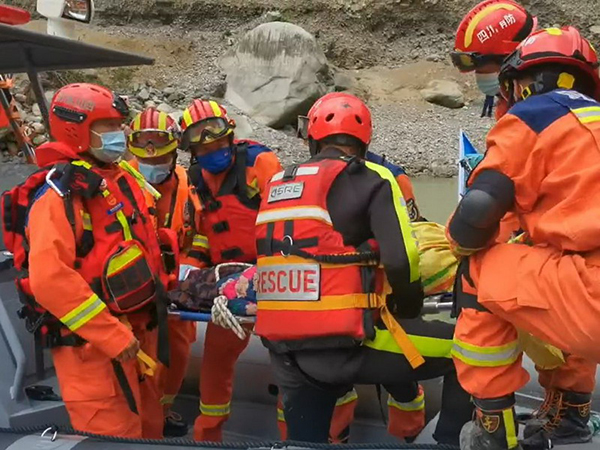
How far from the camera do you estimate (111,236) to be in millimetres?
2467

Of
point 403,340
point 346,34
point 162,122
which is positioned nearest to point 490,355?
point 403,340

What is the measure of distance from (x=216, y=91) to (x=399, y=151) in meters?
4.53

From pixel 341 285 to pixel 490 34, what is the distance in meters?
1.41

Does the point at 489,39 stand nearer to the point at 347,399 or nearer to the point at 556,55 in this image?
the point at 556,55

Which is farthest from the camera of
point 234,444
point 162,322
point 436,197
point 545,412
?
point 436,197

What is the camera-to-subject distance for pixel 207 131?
3055mm

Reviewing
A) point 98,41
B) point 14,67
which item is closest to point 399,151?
point 98,41

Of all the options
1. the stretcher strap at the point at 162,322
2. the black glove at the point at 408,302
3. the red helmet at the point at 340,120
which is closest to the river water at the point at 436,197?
the stretcher strap at the point at 162,322

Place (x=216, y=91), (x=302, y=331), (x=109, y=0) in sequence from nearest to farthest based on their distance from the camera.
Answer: (x=302, y=331) < (x=216, y=91) < (x=109, y=0)

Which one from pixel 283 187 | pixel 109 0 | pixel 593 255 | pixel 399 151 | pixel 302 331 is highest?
pixel 593 255

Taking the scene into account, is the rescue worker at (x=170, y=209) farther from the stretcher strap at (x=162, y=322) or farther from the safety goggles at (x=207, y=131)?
the stretcher strap at (x=162, y=322)

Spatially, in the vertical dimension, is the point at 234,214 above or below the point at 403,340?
below

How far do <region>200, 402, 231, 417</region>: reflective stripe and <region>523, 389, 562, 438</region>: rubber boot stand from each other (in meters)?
1.37

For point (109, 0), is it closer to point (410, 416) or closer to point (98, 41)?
point (98, 41)
